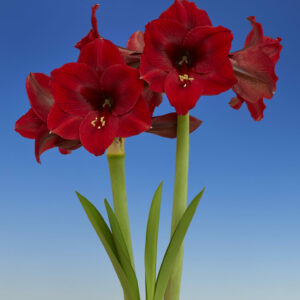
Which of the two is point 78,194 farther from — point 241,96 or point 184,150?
point 241,96

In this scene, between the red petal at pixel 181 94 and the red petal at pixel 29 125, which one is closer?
the red petal at pixel 181 94

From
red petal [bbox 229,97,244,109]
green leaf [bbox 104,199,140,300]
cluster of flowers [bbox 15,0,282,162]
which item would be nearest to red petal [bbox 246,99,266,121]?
red petal [bbox 229,97,244,109]

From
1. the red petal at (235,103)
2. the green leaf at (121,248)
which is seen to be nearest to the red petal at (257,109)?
the red petal at (235,103)

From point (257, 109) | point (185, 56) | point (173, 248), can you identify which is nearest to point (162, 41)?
point (185, 56)

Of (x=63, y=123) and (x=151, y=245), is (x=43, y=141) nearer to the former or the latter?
(x=63, y=123)

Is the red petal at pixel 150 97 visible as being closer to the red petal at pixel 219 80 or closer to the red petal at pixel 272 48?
the red petal at pixel 219 80

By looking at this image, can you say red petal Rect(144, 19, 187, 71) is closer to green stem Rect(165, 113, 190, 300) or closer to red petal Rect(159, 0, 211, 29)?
red petal Rect(159, 0, 211, 29)
